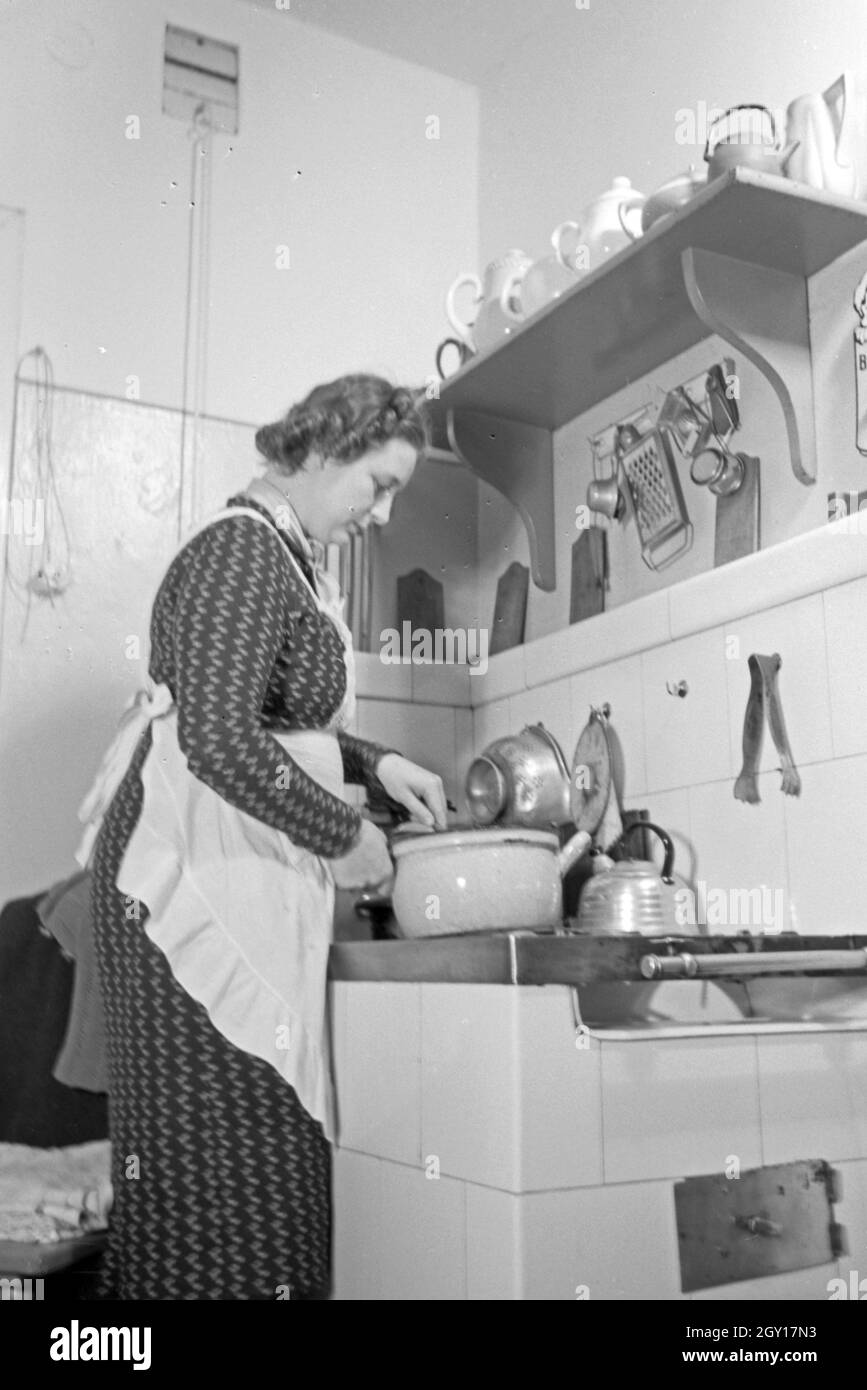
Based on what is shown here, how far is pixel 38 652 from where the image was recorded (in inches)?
55.0

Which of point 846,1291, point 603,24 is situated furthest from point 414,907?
point 603,24

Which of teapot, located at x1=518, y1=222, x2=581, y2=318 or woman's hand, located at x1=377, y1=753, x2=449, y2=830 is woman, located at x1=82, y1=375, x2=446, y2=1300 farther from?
teapot, located at x1=518, y1=222, x2=581, y2=318

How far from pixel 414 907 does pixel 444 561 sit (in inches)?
29.5

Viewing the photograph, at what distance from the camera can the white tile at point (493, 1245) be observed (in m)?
0.74

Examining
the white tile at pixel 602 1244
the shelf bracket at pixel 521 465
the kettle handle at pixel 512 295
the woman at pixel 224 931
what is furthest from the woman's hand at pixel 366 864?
the kettle handle at pixel 512 295

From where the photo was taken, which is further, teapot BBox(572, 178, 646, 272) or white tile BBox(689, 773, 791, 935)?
teapot BBox(572, 178, 646, 272)

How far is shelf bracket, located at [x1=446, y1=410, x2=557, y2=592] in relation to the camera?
5.02 feet

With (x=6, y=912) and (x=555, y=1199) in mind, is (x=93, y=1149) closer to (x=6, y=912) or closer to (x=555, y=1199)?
(x=6, y=912)

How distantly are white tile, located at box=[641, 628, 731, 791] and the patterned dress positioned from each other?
37 cm

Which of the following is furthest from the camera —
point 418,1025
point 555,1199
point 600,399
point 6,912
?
point 600,399

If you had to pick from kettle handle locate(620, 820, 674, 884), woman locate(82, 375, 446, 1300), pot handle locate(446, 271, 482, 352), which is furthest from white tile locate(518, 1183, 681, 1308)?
pot handle locate(446, 271, 482, 352)

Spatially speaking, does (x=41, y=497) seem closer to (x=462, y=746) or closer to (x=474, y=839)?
(x=462, y=746)

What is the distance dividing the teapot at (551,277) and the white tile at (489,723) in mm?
458

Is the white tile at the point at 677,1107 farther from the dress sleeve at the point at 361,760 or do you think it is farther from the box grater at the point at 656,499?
the box grater at the point at 656,499
